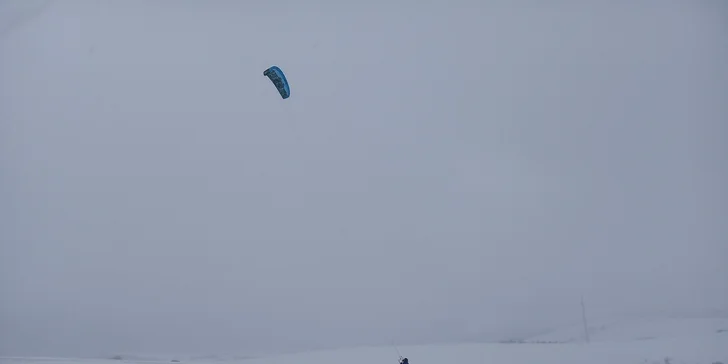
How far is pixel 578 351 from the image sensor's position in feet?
28.4

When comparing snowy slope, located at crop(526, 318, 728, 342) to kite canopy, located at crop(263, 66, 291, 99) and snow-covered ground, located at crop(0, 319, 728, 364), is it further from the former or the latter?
kite canopy, located at crop(263, 66, 291, 99)

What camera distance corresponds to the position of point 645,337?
959cm

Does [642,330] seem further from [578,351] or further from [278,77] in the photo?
[278,77]

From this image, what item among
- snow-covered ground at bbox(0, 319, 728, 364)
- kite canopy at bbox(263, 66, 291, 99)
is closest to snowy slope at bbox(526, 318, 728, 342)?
snow-covered ground at bbox(0, 319, 728, 364)

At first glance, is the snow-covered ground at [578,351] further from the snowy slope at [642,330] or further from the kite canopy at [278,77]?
the kite canopy at [278,77]

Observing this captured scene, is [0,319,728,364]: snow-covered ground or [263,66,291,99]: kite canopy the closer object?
[263,66,291,99]: kite canopy

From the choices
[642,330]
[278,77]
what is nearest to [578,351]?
[642,330]

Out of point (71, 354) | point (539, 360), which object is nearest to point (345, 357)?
point (539, 360)

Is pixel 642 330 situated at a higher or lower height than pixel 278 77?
lower

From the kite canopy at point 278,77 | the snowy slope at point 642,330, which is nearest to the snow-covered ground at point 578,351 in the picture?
the snowy slope at point 642,330

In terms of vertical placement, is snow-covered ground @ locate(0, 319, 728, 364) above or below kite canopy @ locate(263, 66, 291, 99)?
below

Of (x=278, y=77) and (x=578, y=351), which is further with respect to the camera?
(x=578, y=351)

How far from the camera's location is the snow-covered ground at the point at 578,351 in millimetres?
8133

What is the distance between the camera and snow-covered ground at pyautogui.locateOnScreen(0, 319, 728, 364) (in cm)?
813
